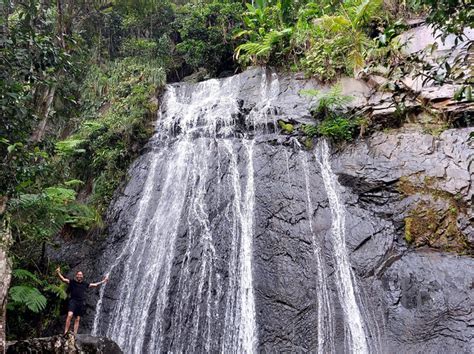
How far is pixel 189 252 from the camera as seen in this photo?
789 centimetres

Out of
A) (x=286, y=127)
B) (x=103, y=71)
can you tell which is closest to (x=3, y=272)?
(x=286, y=127)

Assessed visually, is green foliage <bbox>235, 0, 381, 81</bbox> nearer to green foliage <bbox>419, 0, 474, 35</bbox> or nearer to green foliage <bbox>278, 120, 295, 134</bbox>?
green foliage <bbox>278, 120, 295, 134</bbox>

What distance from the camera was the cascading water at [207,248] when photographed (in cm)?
668

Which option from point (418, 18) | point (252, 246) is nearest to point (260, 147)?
point (252, 246)

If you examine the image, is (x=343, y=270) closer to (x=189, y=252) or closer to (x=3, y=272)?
(x=189, y=252)

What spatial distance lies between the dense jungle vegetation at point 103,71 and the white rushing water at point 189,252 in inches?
46.1

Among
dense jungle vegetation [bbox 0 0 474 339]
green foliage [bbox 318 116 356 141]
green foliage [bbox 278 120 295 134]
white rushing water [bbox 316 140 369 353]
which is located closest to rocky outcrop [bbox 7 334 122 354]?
dense jungle vegetation [bbox 0 0 474 339]

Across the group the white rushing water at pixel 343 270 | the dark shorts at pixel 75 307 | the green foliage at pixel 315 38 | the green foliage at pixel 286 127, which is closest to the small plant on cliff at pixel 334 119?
the green foliage at pixel 286 127

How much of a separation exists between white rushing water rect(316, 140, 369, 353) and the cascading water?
17 mm

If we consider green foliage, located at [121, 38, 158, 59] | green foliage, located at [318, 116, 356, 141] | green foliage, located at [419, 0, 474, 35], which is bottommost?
green foliage, located at [419, 0, 474, 35]

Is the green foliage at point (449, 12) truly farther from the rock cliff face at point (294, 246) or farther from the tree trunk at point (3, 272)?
the tree trunk at point (3, 272)

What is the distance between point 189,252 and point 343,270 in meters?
3.15

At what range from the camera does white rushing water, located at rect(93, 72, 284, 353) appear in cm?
684

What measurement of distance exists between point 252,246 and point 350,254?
6.30ft
